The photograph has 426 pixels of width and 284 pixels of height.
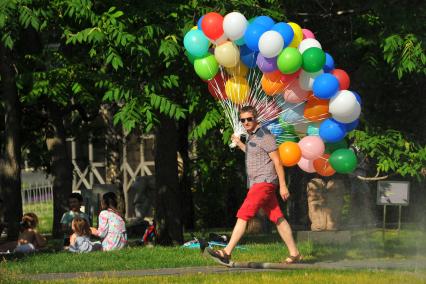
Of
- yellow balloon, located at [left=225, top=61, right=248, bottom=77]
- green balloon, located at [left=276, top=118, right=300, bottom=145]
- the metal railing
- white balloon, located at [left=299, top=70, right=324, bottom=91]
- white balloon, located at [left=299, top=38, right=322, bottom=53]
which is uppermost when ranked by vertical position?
white balloon, located at [left=299, top=38, right=322, bottom=53]

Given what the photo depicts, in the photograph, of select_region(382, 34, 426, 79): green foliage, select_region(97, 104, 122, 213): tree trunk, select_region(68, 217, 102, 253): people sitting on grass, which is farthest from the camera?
select_region(97, 104, 122, 213): tree trunk

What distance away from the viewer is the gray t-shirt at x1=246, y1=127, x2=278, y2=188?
12.4m

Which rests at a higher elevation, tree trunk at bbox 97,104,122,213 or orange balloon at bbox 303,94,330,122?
orange balloon at bbox 303,94,330,122

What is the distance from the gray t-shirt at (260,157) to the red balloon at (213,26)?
4.95 feet

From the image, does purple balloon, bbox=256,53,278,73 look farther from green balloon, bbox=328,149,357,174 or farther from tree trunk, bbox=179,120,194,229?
tree trunk, bbox=179,120,194,229

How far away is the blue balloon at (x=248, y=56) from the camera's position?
13.3 metres

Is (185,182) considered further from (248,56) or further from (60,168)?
(248,56)

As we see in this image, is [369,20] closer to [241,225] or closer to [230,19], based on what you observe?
[230,19]

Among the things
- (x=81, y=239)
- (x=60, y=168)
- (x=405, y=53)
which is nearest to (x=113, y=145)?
(x=60, y=168)

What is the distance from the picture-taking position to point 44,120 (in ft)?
84.5

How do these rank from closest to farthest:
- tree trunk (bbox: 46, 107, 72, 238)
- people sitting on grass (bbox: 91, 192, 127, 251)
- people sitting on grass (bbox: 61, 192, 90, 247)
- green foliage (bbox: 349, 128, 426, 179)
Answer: green foliage (bbox: 349, 128, 426, 179) → people sitting on grass (bbox: 91, 192, 127, 251) → people sitting on grass (bbox: 61, 192, 90, 247) → tree trunk (bbox: 46, 107, 72, 238)

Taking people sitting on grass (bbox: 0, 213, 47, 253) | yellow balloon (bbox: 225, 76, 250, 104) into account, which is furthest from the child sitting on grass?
yellow balloon (bbox: 225, 76, 250, 104)

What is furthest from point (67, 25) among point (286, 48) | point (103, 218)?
point (286, 48)

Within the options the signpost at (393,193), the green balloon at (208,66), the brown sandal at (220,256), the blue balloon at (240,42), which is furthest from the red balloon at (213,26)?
the signpost at (393,193)
